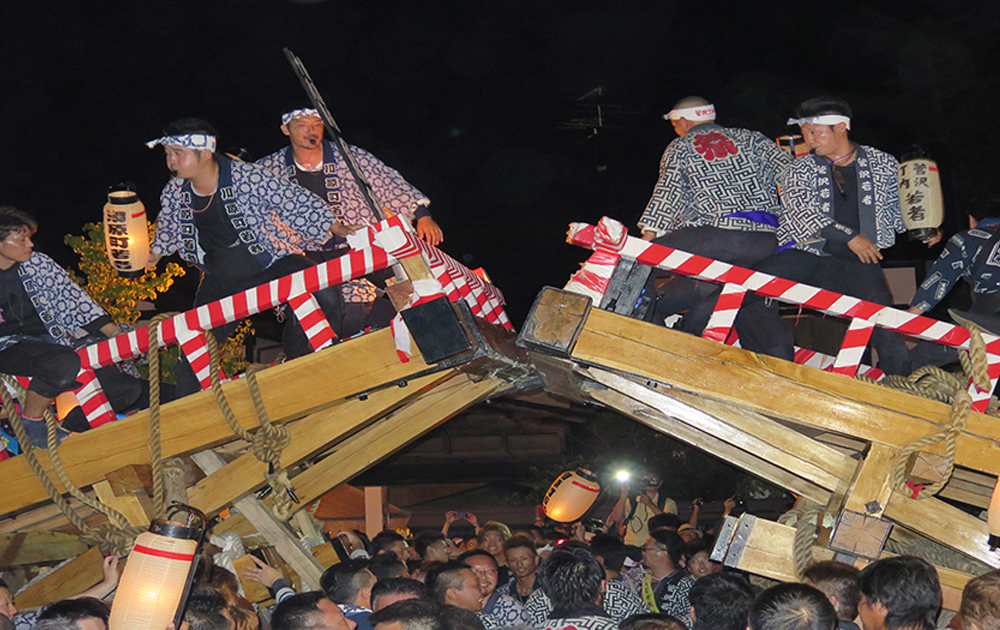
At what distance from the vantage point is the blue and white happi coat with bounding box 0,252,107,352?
5.48 m

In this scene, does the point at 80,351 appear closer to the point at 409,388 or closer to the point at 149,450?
the point at 149,450

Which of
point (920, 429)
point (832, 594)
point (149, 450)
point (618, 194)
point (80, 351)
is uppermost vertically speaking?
point (80, 351)

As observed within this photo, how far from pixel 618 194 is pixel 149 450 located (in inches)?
465

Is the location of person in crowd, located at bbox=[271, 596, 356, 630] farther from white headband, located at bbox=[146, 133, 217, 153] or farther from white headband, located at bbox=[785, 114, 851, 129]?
white headband, located at bbox=[785, 114, 851, 129]

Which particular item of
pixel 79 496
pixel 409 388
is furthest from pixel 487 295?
pixel 79 496

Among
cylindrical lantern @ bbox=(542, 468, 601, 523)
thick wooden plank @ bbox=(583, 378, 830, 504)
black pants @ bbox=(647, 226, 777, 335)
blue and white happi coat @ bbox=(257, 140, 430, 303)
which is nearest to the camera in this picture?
thick wooden plank @ bbox=(583, 378, 830, 504)

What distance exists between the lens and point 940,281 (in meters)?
5.47

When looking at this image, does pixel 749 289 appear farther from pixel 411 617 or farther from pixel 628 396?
pixel 411 617

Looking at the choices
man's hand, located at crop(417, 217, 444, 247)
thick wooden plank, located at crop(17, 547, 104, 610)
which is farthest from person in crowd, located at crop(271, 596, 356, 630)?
man's hand, located at crop(417, 217, 444, 247)

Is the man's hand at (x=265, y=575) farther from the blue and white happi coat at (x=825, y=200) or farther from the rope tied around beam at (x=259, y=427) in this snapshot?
the blue and white happi coat at (x=825, y=200)

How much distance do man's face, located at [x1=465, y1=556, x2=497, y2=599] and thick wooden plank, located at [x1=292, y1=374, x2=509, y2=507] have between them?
0.90 meters

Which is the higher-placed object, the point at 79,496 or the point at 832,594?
the point at 79,496

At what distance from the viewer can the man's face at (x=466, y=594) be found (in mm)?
4695

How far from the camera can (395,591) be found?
13.5 ft
